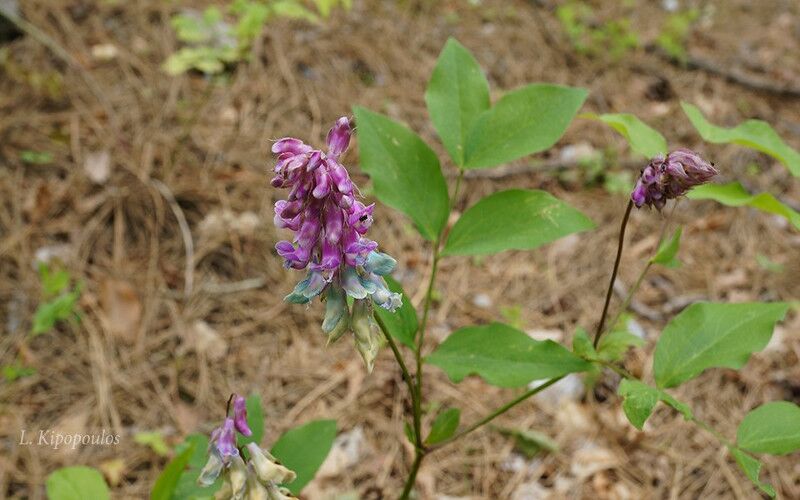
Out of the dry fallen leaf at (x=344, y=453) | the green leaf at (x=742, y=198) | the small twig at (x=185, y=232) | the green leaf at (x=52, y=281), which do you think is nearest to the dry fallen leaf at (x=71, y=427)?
the green leaf at (x=52, y=281)

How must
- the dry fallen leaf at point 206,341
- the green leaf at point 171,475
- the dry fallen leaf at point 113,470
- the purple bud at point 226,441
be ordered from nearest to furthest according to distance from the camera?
the purple bud at point 226,441
the green leaf at point 171,475
the dry fallen leaf at point 113,470
the dry fallen leaf at point 206,341

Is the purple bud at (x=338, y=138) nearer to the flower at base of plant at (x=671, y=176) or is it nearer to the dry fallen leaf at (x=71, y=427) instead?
the flower at base of plant at (x=671, y=176)

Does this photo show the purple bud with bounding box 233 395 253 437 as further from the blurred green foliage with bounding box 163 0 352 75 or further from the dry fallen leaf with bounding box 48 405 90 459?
the blurred green foliage with bounding box 163 0 352 75

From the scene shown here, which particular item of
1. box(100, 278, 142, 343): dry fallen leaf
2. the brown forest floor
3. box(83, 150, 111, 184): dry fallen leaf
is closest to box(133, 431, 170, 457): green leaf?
the brown forest floor

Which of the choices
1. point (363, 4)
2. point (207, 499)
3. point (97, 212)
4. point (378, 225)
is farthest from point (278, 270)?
point (363, 4)

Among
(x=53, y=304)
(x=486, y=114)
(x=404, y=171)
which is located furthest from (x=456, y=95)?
(x=53, y=304)

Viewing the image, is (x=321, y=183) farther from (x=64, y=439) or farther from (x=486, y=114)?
(x=64, y=439)
